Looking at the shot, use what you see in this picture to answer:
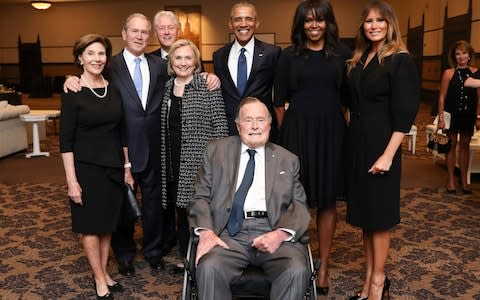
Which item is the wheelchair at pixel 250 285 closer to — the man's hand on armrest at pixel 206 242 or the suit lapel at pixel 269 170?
the man's hand on armrest at pixel 206 242

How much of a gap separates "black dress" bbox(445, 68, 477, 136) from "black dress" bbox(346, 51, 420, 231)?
3.29m

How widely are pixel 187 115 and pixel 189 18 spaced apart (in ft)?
54.5

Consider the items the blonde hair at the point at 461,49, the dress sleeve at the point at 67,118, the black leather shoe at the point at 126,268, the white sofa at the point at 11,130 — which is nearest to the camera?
the dress sleeve at the point at 67,118

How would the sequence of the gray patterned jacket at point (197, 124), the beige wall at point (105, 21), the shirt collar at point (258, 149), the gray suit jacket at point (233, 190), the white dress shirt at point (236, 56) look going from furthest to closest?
the beige wall at point (105, 21), the white dress shirt at point (236, 56), the gray patterned jacket at point (197, 124), the shirt collar at point (258, 149), the gray suit jacket at point (233, 190)

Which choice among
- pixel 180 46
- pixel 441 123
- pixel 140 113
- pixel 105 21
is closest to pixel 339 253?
pixel 140 113

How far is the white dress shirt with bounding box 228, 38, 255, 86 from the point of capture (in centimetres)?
346

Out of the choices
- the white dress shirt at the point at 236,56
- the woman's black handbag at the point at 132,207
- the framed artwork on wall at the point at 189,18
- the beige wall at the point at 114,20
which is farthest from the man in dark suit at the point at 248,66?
the framed artwork on wall at the point at 189,18

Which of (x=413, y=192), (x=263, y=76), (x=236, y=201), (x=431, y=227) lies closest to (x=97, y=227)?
(x=236, y=201)

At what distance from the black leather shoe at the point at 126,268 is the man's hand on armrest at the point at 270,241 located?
1.45m

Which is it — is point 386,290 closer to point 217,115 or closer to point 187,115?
point 217,115

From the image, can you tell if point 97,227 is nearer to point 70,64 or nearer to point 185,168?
point 185,168

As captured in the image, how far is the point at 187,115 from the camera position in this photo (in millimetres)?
3236

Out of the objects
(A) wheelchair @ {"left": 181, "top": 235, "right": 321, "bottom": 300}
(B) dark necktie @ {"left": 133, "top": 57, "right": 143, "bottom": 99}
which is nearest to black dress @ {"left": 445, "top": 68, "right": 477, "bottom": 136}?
(B) dark necktie @ {"left": 133, "top": 57, "right": 143, "bottom": 99}

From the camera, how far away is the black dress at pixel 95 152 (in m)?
2.88
